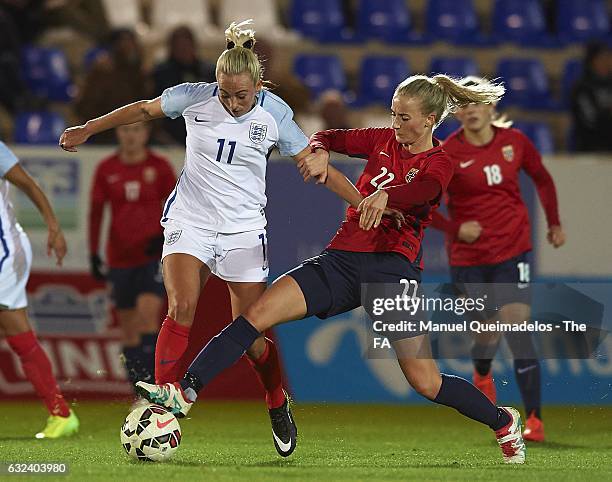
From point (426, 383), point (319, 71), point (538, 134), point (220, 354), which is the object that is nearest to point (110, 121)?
point (220, 354)

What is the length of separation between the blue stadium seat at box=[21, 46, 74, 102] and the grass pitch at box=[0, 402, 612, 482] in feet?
12.1

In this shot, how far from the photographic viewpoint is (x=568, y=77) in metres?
13.3

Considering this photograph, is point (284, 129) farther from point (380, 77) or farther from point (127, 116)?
point (380, 77)

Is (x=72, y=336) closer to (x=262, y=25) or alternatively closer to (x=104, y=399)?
(x=104, y=399)

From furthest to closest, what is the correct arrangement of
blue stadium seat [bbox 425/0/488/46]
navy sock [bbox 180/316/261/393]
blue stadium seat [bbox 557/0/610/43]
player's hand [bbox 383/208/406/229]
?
blue stadium seat [bbox 557/0/610/43] → blue stadium seat [bbox 425/0/488/46] → player's hand [bbox 383/208/406/229] → navy sock [bbox 180/316/261/393]

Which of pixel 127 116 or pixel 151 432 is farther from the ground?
pixel 127 116

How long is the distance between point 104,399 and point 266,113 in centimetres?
430

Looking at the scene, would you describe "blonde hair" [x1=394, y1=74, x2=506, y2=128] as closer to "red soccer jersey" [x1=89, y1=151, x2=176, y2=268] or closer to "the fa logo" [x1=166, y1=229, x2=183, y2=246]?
"the fa logo" [x1=166, y1=229, x2=183, y2=246]

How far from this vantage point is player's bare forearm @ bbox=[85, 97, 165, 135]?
6203mm

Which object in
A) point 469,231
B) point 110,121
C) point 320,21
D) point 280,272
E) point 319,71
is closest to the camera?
point 110,121

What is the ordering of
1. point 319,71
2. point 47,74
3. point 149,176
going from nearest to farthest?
point 149,176 < point 47,74 < point 319,71

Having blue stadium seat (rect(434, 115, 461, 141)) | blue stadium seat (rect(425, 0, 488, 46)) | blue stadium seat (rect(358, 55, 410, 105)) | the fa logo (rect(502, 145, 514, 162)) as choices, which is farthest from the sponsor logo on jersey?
blue stadium seat (rect(425, 0, 488, 46))

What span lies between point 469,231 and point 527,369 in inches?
37.4

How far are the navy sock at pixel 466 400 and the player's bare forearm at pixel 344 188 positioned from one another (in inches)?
37.4
